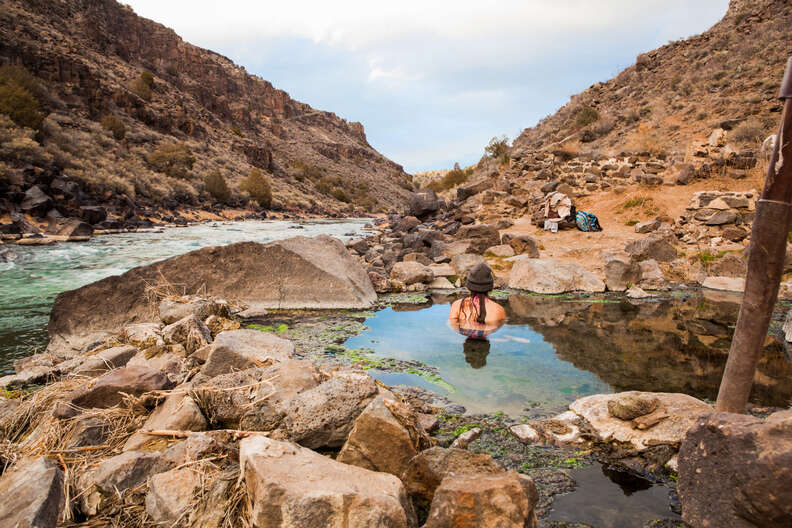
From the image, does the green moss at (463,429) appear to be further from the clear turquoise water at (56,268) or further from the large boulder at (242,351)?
the clear turquoise water at (56,268)

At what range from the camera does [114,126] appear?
31188 mm

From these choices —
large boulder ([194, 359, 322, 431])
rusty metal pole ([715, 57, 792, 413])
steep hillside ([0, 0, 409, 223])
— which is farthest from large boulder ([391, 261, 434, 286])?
steep hillside ([0, 0, 409, 223])

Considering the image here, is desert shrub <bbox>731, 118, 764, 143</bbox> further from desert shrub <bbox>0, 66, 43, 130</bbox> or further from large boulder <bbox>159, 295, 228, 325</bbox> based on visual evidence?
desert shrub <bbox>0, 66, 43, 130</bbox>

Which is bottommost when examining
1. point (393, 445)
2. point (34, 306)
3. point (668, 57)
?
point (34, 306)

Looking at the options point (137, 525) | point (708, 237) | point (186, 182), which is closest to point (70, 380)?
point (137, 525)

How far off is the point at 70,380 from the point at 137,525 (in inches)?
81.3

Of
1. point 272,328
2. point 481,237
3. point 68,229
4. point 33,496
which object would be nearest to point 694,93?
point 481,237

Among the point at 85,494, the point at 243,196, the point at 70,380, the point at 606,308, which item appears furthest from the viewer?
the point at 243,196

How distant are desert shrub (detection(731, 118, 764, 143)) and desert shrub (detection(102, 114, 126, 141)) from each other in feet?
124

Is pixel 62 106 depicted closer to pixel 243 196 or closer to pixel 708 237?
pixel 243 196

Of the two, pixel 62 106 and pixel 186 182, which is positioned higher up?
pixel 62 106

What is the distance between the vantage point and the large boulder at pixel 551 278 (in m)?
8.28

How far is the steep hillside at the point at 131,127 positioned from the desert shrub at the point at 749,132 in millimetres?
26437

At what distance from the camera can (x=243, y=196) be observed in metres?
36.1
